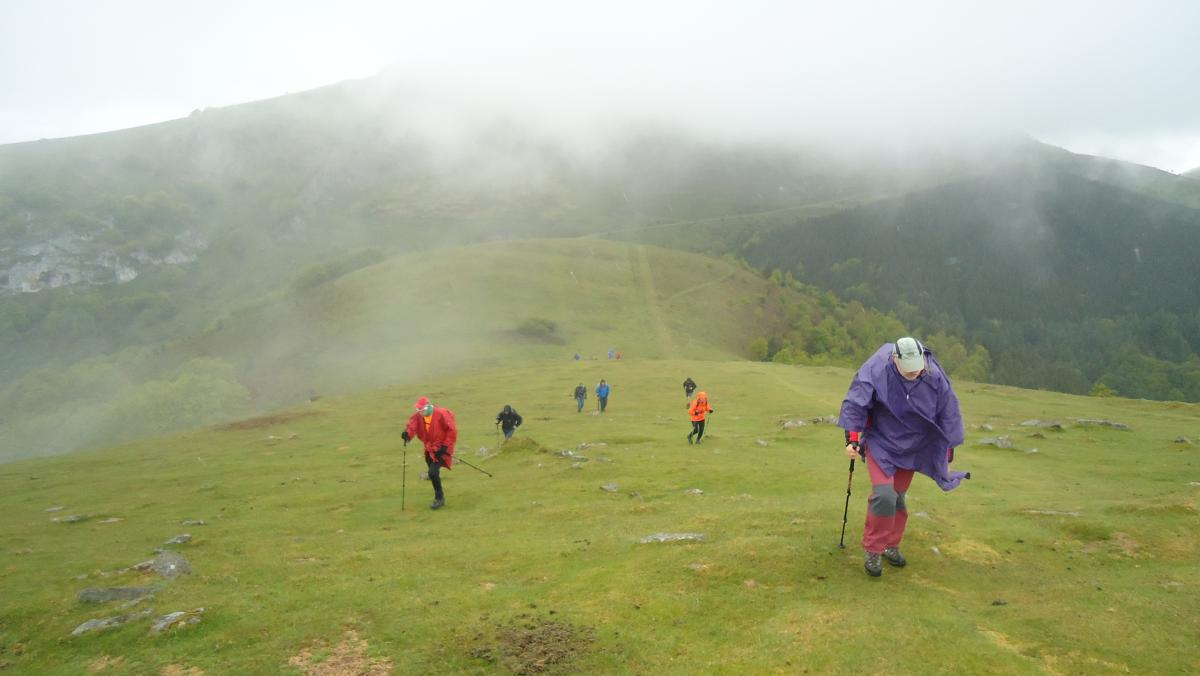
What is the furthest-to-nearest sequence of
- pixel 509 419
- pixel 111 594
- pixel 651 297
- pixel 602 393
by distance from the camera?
pixel 651 297, pixel 602 393, pixel 509 419, pixel 111 594

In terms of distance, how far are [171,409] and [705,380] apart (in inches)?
2414

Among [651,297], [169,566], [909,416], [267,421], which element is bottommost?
[267,421]

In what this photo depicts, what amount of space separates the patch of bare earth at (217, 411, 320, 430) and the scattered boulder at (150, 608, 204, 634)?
1724 inches

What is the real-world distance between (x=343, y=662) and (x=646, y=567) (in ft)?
17.3

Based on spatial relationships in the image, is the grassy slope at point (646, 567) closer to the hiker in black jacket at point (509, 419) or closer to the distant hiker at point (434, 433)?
the distant hiker at point (434, 433)

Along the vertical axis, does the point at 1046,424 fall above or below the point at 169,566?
below

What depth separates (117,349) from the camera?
173 metres

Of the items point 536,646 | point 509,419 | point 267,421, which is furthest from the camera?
point 267,421

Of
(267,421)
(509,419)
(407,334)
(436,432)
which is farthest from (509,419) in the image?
(407,334)

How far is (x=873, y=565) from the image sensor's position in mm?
10852

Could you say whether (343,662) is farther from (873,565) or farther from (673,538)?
(873,565)

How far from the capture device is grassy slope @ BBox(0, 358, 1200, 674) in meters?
8.86

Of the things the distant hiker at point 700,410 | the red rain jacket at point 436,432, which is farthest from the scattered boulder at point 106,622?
the distant hiker at point 700,410

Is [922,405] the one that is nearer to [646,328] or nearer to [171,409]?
[171,409]
